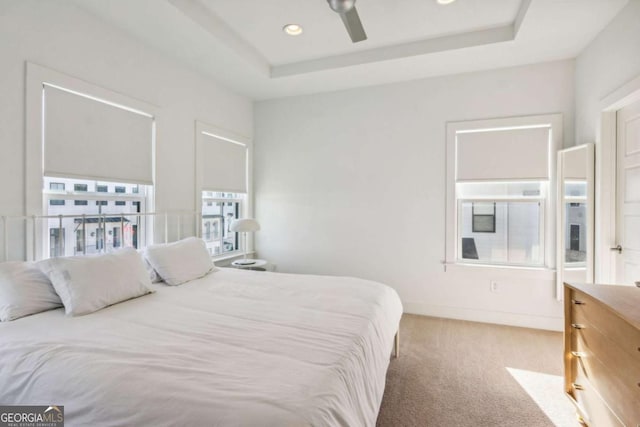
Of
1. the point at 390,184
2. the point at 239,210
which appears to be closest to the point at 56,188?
the point at 239,210

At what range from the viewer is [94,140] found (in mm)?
2400

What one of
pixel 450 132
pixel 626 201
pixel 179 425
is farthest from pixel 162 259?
pixel 626 201

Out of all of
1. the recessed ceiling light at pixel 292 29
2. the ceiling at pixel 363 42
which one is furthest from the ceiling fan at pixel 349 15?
the recessed ceiling light at pixel 292 29

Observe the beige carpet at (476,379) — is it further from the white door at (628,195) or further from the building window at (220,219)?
the building window at (220,219)

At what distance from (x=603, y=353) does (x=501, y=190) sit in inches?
85.7

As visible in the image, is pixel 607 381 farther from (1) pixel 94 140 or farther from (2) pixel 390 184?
(1) pixel 94 140

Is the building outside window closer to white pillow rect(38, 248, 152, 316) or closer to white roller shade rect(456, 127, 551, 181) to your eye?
white pillow rect(38, 248, 152, 316)

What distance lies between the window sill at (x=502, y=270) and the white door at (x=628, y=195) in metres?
0.79

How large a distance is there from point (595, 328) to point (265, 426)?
178cm

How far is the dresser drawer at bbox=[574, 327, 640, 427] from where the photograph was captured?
133 centimetres

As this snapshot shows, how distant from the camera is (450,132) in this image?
3480 mm

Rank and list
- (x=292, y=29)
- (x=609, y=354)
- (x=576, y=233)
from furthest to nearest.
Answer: (x=576, y=233), (x=292, y=29), (x=609, y=354)

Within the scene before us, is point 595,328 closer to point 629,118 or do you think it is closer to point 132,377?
point 629,118

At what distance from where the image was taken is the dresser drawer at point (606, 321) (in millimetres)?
1331
